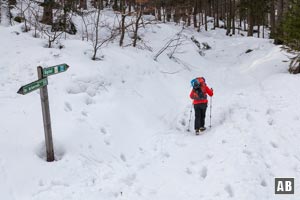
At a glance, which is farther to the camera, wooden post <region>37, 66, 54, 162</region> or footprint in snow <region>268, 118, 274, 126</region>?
Answer: footprint in snow <region>268, 118, 274, 126</region>

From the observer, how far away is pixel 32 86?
4.94 metres

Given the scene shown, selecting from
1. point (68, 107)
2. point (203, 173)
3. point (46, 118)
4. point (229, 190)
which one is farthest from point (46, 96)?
point (229, 190)

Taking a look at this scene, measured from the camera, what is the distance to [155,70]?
466 inches

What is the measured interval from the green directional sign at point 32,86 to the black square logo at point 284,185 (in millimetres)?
4686

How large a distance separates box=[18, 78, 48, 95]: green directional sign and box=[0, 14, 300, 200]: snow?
54.3 inches

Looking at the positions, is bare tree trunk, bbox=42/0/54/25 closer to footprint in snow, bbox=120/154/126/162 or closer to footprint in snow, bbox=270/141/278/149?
footprint in snow, bbox=120/154/126/162

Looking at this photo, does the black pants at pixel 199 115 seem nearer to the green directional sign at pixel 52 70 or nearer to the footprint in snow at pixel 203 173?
the footprint in snow at pixel 203 173

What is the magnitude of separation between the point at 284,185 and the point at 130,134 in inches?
146

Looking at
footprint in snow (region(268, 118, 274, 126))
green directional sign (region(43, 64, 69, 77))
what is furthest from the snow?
green directional sign (region(43, 64, 69, 77))

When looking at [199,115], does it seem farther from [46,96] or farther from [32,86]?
[32,86]

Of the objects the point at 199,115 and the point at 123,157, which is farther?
the point at 199,115

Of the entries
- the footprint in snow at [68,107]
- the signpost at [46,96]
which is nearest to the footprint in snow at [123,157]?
the signpost at [46,96]

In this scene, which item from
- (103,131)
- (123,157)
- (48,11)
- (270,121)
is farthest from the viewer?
Answer: (48,11)

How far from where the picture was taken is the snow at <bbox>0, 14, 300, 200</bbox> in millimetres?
5121
